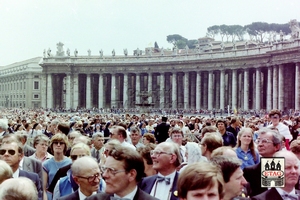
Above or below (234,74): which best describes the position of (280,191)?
below

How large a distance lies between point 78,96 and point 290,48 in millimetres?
49151

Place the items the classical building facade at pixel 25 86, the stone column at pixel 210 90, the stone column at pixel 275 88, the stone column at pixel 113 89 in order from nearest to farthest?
1. the stone column at pixel 275 88
2. the stone column at pixel 210 90
3. the stone column at pixel 113 89
4. the classical building facade at pixel 25 86

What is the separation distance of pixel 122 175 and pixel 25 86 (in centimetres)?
12605

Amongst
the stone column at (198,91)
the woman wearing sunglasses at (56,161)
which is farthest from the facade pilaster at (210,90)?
the woman wearing sunglasses at (56,161)

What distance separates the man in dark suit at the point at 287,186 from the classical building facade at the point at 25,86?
4758 inches

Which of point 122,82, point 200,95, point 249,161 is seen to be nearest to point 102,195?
point 249,161

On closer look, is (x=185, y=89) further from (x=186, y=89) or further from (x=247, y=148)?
(x=247, y=148)

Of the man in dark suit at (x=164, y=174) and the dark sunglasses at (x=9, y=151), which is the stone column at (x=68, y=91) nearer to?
the dark sunglasses at (x=9, y=151)

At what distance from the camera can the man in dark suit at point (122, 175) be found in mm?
6484

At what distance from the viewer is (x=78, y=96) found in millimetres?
98188

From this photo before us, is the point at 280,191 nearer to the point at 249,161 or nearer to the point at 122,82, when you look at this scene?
the point at 249,161

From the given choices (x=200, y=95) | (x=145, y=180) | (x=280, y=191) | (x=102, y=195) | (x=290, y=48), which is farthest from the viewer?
(x=200, y=95)

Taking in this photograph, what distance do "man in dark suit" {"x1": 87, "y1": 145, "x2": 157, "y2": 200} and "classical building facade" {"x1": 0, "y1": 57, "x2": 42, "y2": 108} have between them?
120763 mm

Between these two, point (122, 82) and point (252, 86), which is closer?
point (252, 86)
